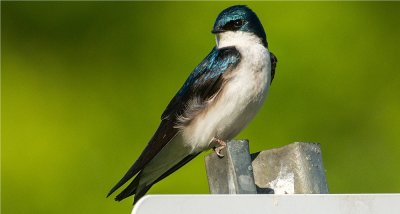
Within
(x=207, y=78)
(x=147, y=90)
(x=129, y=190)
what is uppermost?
(x=207, y=78)

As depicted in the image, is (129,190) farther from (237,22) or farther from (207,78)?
(237,22)

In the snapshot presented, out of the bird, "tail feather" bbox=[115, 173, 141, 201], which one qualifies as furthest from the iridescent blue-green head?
"tail feather" bbox=[115, 173, 141, 201]

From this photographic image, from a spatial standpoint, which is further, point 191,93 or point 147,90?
point 147,90

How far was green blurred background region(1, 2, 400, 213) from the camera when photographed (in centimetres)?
275

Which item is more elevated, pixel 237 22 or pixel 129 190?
pixel 237 22

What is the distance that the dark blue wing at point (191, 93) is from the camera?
7.89 feet

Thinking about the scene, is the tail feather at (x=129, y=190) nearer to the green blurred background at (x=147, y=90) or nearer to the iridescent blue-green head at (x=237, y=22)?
the green blurred background at (x=147, y=90)

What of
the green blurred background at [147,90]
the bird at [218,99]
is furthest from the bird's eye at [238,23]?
the green blurred background at [147,90]

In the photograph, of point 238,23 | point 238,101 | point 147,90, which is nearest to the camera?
point 238,101

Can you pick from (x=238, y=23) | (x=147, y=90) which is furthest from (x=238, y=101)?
(x=147, y=90)

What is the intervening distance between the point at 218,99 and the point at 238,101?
0.19 feet

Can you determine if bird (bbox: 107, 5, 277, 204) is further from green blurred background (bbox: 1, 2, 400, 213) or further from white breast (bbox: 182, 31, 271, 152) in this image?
green blurred background (bbox: 1, 2, 400, 213)

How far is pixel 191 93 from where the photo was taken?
8.04ft

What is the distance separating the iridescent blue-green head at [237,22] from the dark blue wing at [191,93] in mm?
66
